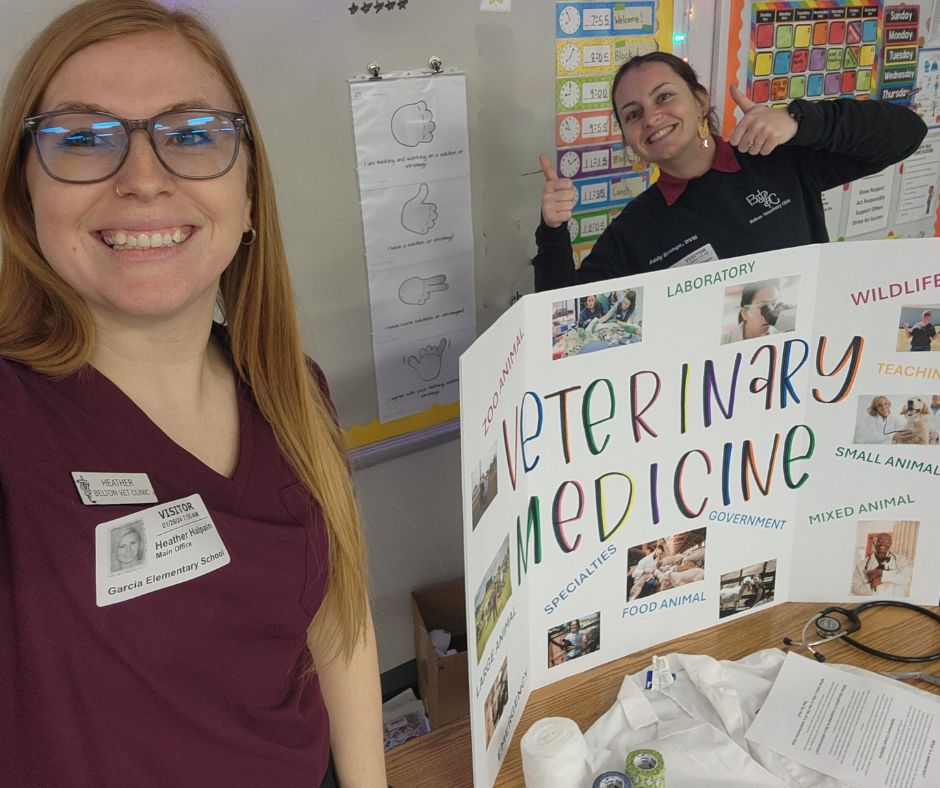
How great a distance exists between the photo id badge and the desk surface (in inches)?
18.5

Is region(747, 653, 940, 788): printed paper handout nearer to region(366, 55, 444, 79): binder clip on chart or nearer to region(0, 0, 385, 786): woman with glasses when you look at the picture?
region(0, 0, 385, 786): woman with glasses

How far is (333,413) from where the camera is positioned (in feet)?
3.62

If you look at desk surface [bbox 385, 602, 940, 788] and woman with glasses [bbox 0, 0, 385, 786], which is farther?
desk surface [bbox 385, 602, 940, 788]

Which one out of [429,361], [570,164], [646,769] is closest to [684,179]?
[570,164]

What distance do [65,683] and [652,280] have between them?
0.78 m

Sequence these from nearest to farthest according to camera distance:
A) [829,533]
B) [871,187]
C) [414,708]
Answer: [829,533] < [414,708] < [871,187]

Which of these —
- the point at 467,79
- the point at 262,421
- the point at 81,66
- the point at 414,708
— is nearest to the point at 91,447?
the point at 262,421

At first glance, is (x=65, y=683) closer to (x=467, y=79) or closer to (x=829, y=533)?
(x=829, y=533)

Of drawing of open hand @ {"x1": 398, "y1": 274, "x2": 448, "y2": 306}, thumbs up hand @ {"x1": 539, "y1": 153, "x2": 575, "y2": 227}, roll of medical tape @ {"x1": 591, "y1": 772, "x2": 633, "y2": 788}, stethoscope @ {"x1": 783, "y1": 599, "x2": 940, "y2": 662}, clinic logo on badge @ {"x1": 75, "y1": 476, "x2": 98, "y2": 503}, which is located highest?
thumbs up hand @ {"x1": 539, "y1": 153, "x2": 575, "y2": 227}

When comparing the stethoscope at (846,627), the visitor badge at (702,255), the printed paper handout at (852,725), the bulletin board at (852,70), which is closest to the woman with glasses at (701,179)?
the visitor badge at (702,255)

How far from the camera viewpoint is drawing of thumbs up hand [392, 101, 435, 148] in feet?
5.22

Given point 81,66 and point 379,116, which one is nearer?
point 81,66

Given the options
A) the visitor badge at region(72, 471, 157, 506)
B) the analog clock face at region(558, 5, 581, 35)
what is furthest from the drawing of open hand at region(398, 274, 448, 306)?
the visitor badge at region(72, 471, 157, 506)

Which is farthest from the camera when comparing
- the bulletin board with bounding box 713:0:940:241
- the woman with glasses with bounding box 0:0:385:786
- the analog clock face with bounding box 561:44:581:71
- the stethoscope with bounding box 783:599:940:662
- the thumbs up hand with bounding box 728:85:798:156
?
the bulletin board with bounding box 713:0:940:241
